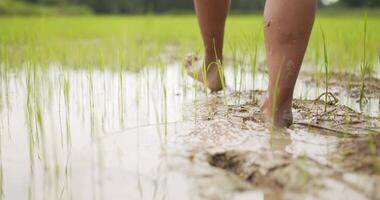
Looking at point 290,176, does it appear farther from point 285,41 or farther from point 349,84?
point 349,84

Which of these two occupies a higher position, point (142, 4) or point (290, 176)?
point (142, 4)

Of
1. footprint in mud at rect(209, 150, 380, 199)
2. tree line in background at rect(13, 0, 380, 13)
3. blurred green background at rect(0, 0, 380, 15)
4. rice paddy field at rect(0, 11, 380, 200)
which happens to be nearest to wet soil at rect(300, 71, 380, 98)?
rice paddy field at rect(0, 11, 380, 200)

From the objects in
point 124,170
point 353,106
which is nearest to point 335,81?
point 353,106

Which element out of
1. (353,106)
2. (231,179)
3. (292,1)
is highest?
(292,1)

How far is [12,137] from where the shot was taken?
1.11 meters

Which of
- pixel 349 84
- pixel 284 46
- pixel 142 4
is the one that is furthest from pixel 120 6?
pixel 284 46

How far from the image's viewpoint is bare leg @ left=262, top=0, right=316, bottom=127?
1031 mm

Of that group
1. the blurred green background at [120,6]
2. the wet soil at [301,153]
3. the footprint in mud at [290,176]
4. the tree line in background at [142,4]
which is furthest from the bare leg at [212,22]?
the tree line in background at [142,4]

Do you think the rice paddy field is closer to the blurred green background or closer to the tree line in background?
the blurred green background

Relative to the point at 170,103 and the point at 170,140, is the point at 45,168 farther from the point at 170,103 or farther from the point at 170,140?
the point at 170,103

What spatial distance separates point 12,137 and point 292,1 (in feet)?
2.75

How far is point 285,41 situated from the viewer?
1040 mm

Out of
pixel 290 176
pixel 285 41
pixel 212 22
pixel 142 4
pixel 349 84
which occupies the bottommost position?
pixel 290 176

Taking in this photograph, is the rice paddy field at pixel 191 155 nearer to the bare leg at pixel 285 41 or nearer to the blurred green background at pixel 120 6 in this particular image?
the bare leg at pixel 285 41
